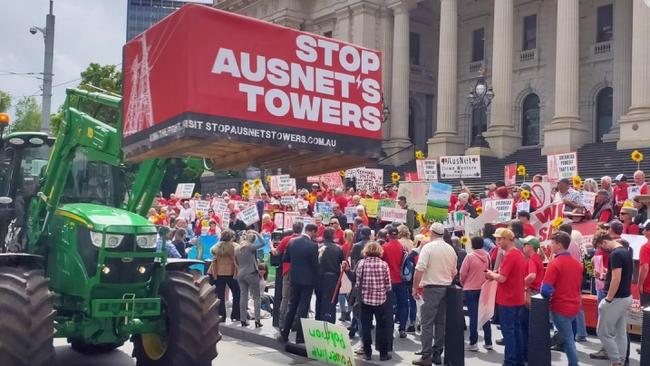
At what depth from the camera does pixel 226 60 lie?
710 centimetres

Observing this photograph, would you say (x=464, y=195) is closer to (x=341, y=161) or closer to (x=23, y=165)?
(x=341, y=161)

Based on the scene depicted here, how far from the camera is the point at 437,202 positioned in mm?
16500

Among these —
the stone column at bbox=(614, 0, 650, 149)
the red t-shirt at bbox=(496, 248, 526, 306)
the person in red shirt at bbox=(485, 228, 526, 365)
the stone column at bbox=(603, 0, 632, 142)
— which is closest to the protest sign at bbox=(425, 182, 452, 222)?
the person in red shirt at bbox=(485, 228, 526, 365)

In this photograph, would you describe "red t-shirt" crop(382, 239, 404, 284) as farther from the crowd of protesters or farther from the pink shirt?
the pink shirt

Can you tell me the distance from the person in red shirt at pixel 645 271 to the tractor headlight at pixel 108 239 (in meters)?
6.63

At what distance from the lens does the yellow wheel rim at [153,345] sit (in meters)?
8.66

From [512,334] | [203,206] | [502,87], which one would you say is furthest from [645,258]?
[502,87]

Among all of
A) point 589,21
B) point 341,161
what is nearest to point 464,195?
point 341,161

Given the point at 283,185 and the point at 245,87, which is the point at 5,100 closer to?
the point at 283,185

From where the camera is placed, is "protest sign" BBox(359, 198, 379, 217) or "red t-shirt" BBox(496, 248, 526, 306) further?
"protest sign" BBox(359, 198, 379, 217)

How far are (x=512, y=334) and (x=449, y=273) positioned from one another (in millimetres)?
1213

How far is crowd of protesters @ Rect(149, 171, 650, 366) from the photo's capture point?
941 centimetres

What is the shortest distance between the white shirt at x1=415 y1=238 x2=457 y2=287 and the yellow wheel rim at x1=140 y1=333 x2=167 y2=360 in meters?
3.74

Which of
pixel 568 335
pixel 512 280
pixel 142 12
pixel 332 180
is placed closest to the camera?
pixel 568 335
